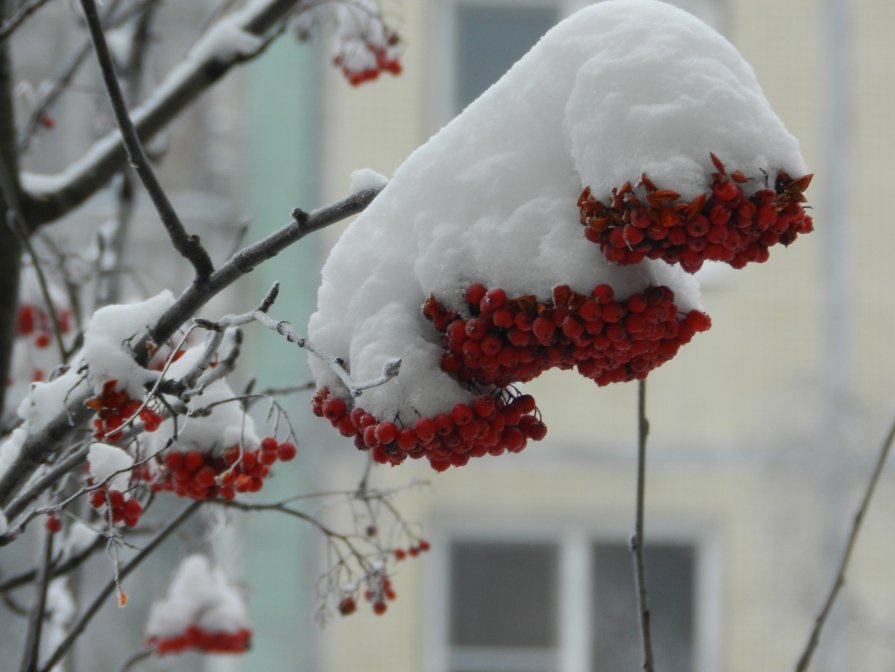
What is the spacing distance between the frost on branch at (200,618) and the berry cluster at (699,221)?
4.97 ft

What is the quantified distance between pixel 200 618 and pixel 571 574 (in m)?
3.01

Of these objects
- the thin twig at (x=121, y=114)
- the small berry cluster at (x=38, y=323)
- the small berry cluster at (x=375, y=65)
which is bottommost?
the thin twig at (x=121, y=114)

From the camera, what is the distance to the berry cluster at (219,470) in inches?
46.4

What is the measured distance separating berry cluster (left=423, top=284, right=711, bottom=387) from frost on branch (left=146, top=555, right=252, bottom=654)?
1.40m

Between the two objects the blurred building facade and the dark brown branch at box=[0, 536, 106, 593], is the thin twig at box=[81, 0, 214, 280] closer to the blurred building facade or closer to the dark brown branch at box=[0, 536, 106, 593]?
the dark brown branch at box=[0, 536, 106, 593]

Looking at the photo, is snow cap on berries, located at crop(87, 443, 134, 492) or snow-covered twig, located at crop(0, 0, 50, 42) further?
snow-covered twig, located at crop(0, 0, 50, 42)

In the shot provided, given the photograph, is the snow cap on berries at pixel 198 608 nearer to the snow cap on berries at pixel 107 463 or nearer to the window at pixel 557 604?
the snow cap on berries at pixel 107 463

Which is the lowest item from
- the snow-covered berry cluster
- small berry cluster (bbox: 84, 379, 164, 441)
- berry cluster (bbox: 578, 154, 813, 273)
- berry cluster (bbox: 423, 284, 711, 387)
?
the snow-covered berry cluster

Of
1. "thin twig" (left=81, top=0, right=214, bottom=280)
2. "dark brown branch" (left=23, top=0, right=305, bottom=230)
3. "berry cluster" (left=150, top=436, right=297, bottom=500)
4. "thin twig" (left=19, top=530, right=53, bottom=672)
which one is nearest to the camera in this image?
"thin twig" (left=81, top=0, right=214, bottom=280)

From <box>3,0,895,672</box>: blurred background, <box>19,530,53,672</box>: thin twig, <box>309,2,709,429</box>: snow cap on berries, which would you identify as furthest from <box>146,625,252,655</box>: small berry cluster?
<box>3,0,895,672</box>: blurred background

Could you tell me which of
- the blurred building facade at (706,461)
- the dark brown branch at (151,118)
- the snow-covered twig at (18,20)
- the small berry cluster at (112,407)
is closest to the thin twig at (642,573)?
the small berry cluster at (112,407)

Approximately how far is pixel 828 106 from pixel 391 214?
14.8 feet

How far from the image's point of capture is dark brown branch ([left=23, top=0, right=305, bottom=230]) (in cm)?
181

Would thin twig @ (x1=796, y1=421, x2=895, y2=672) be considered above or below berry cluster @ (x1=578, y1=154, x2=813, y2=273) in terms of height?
below
